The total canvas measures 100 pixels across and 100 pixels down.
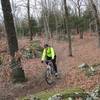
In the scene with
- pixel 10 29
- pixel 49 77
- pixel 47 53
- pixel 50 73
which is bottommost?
pixel 49 77

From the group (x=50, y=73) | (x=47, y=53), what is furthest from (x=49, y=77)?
(x=47, y=53)

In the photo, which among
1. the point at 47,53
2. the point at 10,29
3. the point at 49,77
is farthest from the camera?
the point at 10,29

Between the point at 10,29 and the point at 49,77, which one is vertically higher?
the point at 10,29

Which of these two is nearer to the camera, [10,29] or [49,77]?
[49,77]

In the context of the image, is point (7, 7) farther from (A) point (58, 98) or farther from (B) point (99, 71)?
(A) point (58, 98)

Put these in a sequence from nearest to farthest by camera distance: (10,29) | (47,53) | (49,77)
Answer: (47,53), (49,77), (10,29)

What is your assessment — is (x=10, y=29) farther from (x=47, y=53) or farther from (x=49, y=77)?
(x=49, y=77)

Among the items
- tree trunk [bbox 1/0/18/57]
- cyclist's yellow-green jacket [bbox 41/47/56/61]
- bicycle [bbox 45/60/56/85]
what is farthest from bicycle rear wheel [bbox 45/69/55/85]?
tree trunk [bbox 1/0/18/57]

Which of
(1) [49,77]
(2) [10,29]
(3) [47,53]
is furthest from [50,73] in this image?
(2) [10,29]

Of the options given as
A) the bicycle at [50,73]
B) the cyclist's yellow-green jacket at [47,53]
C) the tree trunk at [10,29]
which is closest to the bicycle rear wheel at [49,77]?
the bicycle at [50,73]

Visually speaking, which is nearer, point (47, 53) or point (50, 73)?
point (47, 53)

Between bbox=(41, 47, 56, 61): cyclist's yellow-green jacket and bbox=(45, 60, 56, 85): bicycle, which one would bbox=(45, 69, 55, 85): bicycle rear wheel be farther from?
bbox=(41, 47, 56, 61): cyclist's yellow-green jacket

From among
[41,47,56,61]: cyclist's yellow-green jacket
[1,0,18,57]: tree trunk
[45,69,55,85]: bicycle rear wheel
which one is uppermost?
[1,0,18,57]: tree trunk

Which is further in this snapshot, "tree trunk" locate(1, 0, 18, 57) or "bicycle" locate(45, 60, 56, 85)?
"tree trunk" locate(1, 0, 18, 57)
